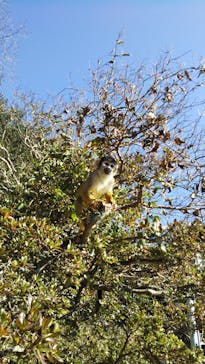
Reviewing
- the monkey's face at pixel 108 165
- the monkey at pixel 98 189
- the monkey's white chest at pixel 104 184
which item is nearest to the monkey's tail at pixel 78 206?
the monkey at pixel 98 189

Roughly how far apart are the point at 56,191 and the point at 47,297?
909 mm

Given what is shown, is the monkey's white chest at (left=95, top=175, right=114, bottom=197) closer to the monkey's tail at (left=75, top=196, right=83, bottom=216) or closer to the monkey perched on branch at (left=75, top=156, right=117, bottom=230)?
the monkey perched on branch at (left=75, top=156, right=117, bottom=230)

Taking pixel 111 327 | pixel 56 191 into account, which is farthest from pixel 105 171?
pixel 111 327

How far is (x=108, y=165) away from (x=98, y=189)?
0.25m

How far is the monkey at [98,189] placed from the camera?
119 inches

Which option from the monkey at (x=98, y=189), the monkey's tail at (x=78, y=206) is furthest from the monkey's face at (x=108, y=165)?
the monkey's tail at (x=78, y=206)

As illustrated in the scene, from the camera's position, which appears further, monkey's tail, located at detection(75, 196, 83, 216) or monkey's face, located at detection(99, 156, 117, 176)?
monkey's face, located at detection(99, 156, 117, 176)

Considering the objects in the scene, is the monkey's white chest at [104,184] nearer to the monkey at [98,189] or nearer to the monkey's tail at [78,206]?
the monkey at [98,189]

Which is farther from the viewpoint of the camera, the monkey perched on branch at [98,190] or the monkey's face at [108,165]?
the monkey's face at [108,165]

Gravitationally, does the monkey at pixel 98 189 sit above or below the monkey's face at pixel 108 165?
below

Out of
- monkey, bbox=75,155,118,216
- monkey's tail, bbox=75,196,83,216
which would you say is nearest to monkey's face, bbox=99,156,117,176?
monkey, bbox=75,155,118,216

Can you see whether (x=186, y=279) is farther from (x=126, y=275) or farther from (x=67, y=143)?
(x=67, y=143)

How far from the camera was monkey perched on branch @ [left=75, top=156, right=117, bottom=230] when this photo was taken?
9.87 feet

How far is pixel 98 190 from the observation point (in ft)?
10.0
